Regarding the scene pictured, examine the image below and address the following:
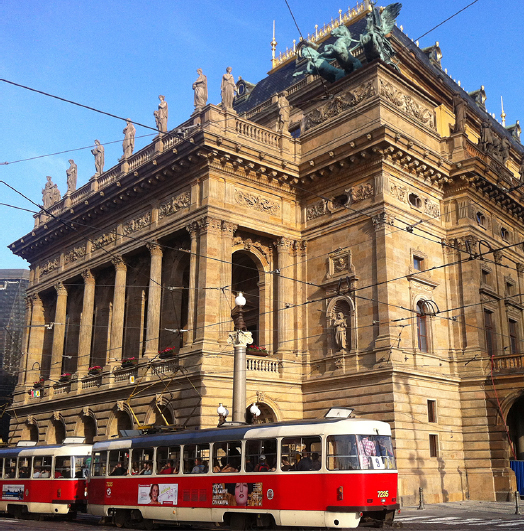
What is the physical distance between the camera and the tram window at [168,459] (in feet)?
63.6

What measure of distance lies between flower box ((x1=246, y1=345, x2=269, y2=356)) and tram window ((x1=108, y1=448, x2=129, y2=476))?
986cm

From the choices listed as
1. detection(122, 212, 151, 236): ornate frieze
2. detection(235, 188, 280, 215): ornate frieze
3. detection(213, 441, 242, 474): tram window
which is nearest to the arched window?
detection(235, 188, 280, 215): ornate frieze

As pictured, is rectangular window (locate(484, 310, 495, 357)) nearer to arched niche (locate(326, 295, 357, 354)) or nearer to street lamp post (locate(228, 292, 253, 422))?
arched niche (locate(326, 295, 357, 354))

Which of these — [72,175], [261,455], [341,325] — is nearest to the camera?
[261,455]

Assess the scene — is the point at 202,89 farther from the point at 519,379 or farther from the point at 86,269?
the point at 519,379

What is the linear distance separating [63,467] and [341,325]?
13616 millimetres

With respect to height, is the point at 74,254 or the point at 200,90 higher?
the point at 200,90

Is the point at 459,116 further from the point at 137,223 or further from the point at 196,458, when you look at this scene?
the point at 196,458

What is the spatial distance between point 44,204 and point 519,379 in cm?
3406

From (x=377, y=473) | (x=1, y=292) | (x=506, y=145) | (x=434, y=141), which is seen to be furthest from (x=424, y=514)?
(x=1, y=292)

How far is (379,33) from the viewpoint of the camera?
33.3 meters

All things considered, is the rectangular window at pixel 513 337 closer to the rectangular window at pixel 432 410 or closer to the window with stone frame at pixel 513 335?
the window with stone frame at pixel 513 335

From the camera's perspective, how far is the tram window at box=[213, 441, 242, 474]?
1762 cm

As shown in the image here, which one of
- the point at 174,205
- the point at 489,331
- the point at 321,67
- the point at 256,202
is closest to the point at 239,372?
the point at 256,202
